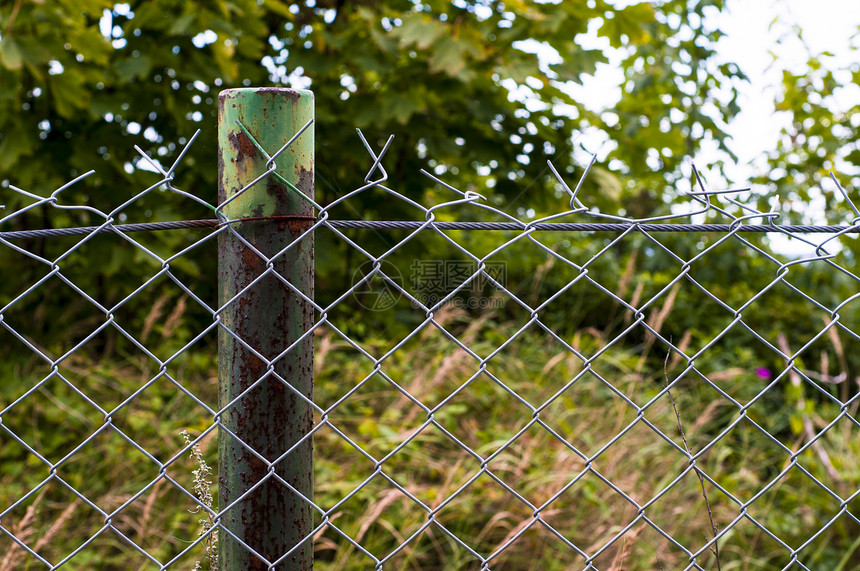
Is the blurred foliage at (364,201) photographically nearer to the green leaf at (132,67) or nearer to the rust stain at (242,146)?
the green leaf at (132,67)

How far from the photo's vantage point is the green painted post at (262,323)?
98cm

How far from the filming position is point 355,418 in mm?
3041

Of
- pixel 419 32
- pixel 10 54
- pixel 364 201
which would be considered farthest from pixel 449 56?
pixel 10 54

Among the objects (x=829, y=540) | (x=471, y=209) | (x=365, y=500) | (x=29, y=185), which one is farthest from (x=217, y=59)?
(x=829, y=540)

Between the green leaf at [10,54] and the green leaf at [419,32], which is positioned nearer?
the green leaf at [10,54]

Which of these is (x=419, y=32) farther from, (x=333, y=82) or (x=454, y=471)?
(x=454, y=471)

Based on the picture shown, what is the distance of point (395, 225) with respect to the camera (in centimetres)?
105

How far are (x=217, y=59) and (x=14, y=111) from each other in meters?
0.82
